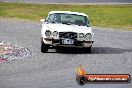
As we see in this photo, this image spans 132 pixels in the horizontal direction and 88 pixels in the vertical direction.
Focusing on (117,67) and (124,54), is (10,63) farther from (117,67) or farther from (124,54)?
(124,54)

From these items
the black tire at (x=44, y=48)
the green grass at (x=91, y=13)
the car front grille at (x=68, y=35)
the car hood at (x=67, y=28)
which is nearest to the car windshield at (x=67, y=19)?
the car hood at (x=67, y=28)

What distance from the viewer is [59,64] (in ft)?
50.3

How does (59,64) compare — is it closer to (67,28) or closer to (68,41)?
(68,41)

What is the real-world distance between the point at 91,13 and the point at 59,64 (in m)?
22.0

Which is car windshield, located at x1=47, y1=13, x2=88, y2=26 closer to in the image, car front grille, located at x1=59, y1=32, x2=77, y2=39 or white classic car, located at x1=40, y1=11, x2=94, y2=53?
white classic car, located at x1=40, y1=11, x2=94, y2=53

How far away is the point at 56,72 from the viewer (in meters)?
13.9

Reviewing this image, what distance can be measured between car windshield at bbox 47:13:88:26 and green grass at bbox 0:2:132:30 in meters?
A: 11.1

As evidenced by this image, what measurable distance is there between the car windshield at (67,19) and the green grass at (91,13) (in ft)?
36.3

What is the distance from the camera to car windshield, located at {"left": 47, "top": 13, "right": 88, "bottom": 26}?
18.6 metres

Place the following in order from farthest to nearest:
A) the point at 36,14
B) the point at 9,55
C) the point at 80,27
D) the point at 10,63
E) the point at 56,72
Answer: the point at 36,14, the point at 80,27, the point at 9,55, the point at 10,63, the point at 56,72

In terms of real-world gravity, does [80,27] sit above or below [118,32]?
above

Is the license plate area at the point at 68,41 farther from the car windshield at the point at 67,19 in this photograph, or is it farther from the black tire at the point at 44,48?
the car windshield at the point at 67,19

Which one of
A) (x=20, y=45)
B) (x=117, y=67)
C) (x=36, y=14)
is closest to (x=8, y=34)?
(x=20, y=45)

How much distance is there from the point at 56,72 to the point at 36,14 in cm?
2199
